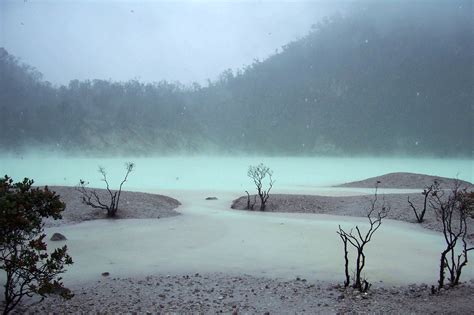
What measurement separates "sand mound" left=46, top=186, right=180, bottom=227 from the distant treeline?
7697cm

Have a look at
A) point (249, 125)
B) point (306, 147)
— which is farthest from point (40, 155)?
point (306, 147)

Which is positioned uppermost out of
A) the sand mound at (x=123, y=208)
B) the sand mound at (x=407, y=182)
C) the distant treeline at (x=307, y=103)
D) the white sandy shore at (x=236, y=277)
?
the distant treeline at (x=307, y=103)

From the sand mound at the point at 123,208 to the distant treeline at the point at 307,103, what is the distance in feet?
253

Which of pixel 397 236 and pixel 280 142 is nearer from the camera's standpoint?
pixel 397 236

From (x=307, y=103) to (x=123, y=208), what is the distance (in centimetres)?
9997

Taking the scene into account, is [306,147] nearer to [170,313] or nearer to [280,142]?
[280,142]

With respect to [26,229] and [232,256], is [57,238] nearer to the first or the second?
[232,256]

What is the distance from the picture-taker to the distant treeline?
105m

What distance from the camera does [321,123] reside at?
11281 cm

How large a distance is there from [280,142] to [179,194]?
3226 inches

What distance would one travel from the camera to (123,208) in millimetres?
22719

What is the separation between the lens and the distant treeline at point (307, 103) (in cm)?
10462

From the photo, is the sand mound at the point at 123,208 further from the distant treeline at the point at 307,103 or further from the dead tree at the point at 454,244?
the distant treeline at the point at 307,103

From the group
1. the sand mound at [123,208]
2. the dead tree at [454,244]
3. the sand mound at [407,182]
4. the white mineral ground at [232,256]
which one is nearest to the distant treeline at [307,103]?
the sand mound at [407,182]
